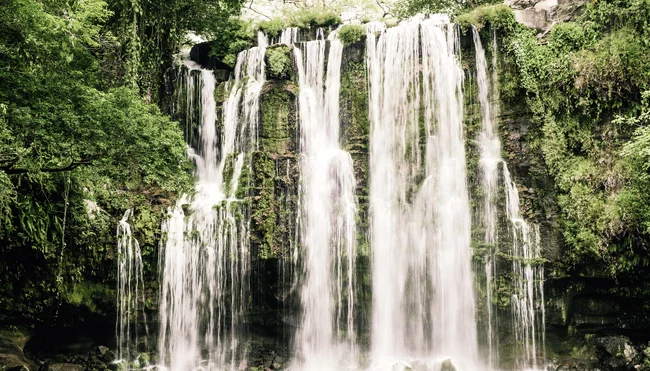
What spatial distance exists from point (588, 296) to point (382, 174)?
19.5 ft

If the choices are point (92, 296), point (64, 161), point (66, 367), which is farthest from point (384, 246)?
point (66, 367)

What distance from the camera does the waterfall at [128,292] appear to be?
48.2 feet

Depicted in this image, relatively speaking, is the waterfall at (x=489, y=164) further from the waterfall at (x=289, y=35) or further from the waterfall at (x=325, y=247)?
the waterfall at (x=289, y=35)

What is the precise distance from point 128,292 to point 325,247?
5.07 metres

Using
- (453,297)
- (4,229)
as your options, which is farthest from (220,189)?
(453,297)

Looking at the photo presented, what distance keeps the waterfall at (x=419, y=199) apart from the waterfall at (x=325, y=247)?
67 centimetres

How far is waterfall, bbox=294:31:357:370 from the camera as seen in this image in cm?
1492

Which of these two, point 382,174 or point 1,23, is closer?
point 1,23

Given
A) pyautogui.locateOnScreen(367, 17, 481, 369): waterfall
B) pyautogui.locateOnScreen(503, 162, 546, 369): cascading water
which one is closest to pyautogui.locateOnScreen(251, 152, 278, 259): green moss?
pyautogui.locateOnScreen(367, 17, 481, 369): waterfall

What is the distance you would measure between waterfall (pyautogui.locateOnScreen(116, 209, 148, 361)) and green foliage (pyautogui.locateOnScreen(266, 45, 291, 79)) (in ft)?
20.2

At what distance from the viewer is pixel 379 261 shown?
15.2 meters

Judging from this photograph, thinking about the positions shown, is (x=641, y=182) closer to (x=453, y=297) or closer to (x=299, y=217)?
(x=453, y=297)

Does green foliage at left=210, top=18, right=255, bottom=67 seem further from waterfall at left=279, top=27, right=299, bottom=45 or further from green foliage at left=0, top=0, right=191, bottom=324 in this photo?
green foliage at left=0, top=0, right=191, bottom=324

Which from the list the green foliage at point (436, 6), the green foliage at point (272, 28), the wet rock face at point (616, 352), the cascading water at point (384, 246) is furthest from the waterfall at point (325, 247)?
the green foliage at point (436, 6)
